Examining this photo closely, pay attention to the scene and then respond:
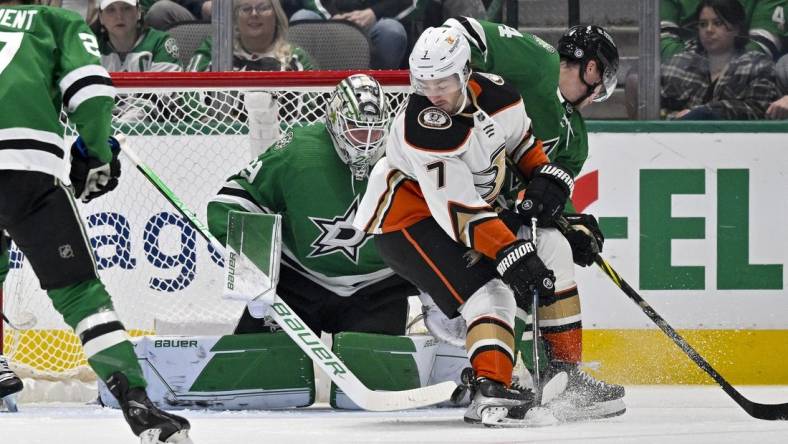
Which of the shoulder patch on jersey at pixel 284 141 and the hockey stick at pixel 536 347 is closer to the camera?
the hockey stick at pixel 536 347

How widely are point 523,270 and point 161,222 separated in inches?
67.3

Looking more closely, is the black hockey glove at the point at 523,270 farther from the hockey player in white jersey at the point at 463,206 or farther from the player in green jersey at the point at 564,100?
the player in green jersey at the point at 564,100

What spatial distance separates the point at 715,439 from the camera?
3.09 meters

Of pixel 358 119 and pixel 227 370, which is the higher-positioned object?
pixel 358 119

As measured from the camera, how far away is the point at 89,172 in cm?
323

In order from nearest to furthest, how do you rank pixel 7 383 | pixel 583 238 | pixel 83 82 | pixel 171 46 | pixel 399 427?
pixel 83 82
pixel 399 427
pixel 583 238
pixel 7 383
pixel 171 46

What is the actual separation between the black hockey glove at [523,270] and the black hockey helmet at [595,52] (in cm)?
94

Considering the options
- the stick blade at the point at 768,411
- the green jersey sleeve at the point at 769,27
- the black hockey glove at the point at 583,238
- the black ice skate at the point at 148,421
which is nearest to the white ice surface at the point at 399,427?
the stick blade at the point at 768,411

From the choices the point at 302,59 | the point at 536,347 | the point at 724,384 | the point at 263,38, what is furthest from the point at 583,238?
the point at 263,38

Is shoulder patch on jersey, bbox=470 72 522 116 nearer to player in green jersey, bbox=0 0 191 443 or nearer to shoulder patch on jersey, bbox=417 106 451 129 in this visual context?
shoulder patch on jersey, bbox=417 106 451 129

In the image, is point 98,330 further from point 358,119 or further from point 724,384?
point 724,384

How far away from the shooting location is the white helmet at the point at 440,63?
3.45 m

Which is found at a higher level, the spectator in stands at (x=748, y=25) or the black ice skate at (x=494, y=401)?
the spectator in stands at (x=748, y=25)

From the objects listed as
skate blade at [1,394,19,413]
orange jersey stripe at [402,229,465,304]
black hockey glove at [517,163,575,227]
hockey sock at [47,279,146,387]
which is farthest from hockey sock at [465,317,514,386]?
skate blade at [1,394,19,413]
